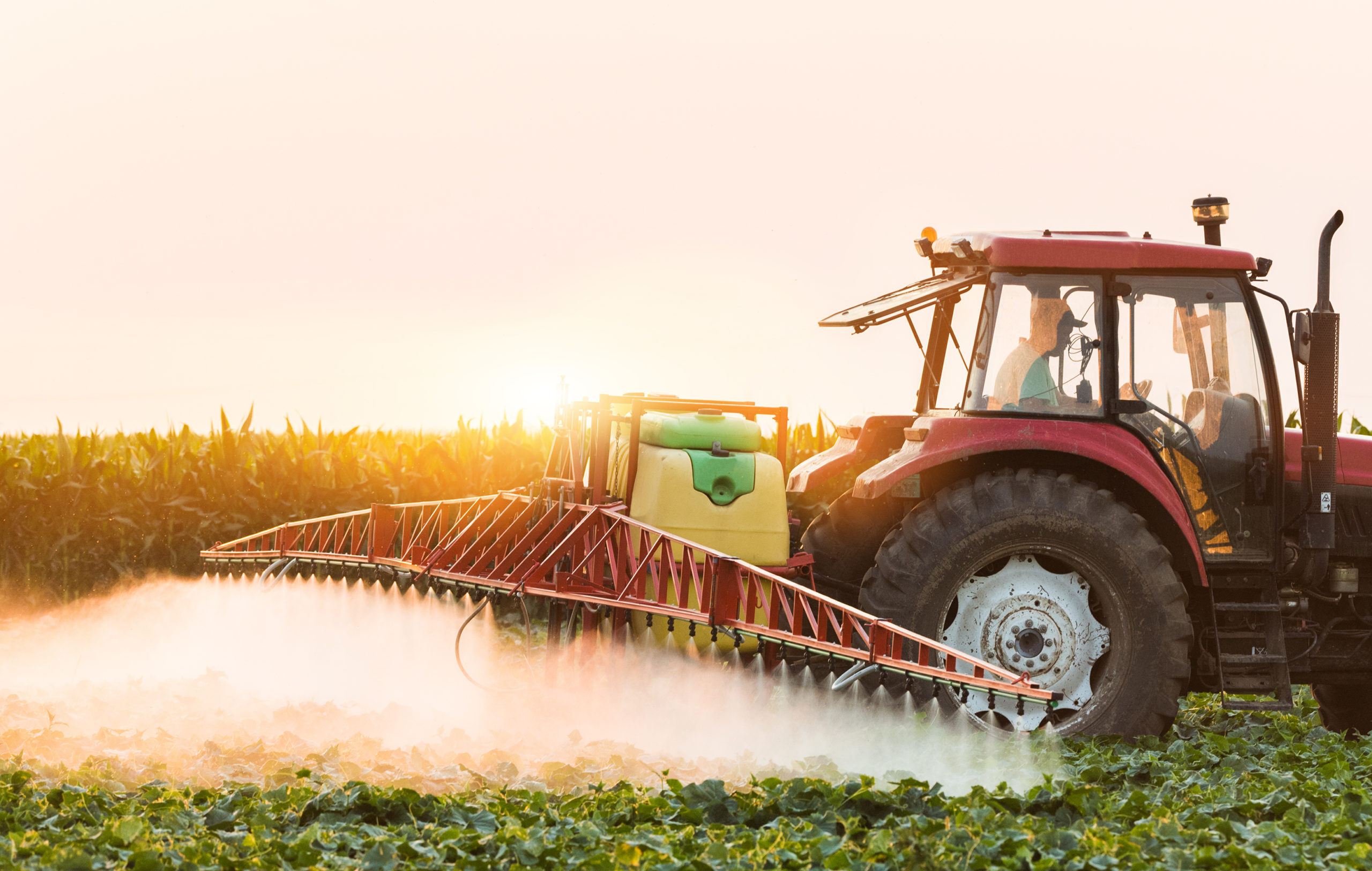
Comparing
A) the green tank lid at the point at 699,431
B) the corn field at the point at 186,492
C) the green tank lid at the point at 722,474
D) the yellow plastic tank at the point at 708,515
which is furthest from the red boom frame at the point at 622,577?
the corn field at the point at 186,492

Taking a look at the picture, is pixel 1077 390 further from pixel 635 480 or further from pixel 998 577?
pixel 635 480

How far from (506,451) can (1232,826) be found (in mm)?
8419

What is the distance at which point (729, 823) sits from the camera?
490 centimetres

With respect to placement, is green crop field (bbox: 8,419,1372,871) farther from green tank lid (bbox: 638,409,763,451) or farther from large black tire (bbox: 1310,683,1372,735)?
green tank lid (bbox: 638,409,763,451)

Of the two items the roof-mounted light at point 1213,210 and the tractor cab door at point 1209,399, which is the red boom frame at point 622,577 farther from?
the roof-mounted light at point 1213,210

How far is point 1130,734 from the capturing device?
6.09m

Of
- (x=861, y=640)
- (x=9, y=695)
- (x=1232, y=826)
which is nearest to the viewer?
(x=1232, y=826)

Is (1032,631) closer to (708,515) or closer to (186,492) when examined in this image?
(708,515)

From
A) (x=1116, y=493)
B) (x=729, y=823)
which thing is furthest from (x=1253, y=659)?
(x=729, y=823)

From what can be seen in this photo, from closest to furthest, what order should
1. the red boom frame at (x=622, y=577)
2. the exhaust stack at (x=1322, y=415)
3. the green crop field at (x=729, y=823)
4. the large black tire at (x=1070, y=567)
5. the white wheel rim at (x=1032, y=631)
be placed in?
1. the green crop field at (x=729, y=823)
2. the red boom frame at (x=622, y=577)
3. the large black tire at (x=1070, y=567)
4. the white wheel rim at (x=1032, y=631)
5. the exhaust stack at (x=1322, y=415)

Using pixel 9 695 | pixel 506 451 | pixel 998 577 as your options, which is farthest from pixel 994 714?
pixel 506 451

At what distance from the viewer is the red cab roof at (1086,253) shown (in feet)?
20.6

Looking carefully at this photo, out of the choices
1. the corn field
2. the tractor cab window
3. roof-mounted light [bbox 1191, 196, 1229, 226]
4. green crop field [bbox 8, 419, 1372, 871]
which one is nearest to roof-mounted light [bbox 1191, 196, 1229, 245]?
roof-mounted light [bbox 1191, 196, 1229, 226]

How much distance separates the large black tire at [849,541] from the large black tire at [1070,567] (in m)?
0.70
